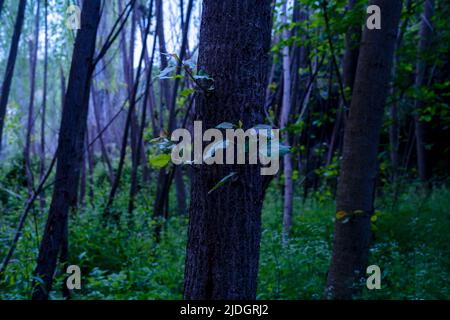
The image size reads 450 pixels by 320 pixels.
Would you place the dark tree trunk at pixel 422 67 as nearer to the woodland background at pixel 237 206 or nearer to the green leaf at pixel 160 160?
the woodland background at pixel 237 206

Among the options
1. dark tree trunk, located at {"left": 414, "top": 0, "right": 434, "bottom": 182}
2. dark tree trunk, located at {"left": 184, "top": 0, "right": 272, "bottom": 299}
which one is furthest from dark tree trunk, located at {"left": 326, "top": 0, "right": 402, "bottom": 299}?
dark tree trunk, located at {"left": 414, "top": 0, "right": 434, "bottom": 182}

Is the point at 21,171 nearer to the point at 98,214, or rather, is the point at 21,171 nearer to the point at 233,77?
the point at 98,214

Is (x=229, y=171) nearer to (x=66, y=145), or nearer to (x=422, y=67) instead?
(x=66, y=145)

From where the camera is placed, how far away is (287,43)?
4855 millimetres

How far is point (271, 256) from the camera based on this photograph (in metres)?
4.56

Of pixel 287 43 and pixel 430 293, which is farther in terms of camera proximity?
pixel 287 43

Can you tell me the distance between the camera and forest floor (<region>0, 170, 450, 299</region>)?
12.4 ft

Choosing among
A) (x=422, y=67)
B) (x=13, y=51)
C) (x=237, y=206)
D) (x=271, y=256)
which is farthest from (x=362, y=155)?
(x=422, y=67)

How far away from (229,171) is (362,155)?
2.24 metres

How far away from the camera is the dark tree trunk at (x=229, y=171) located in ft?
5.44

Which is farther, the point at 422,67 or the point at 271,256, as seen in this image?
the point at 422,67
